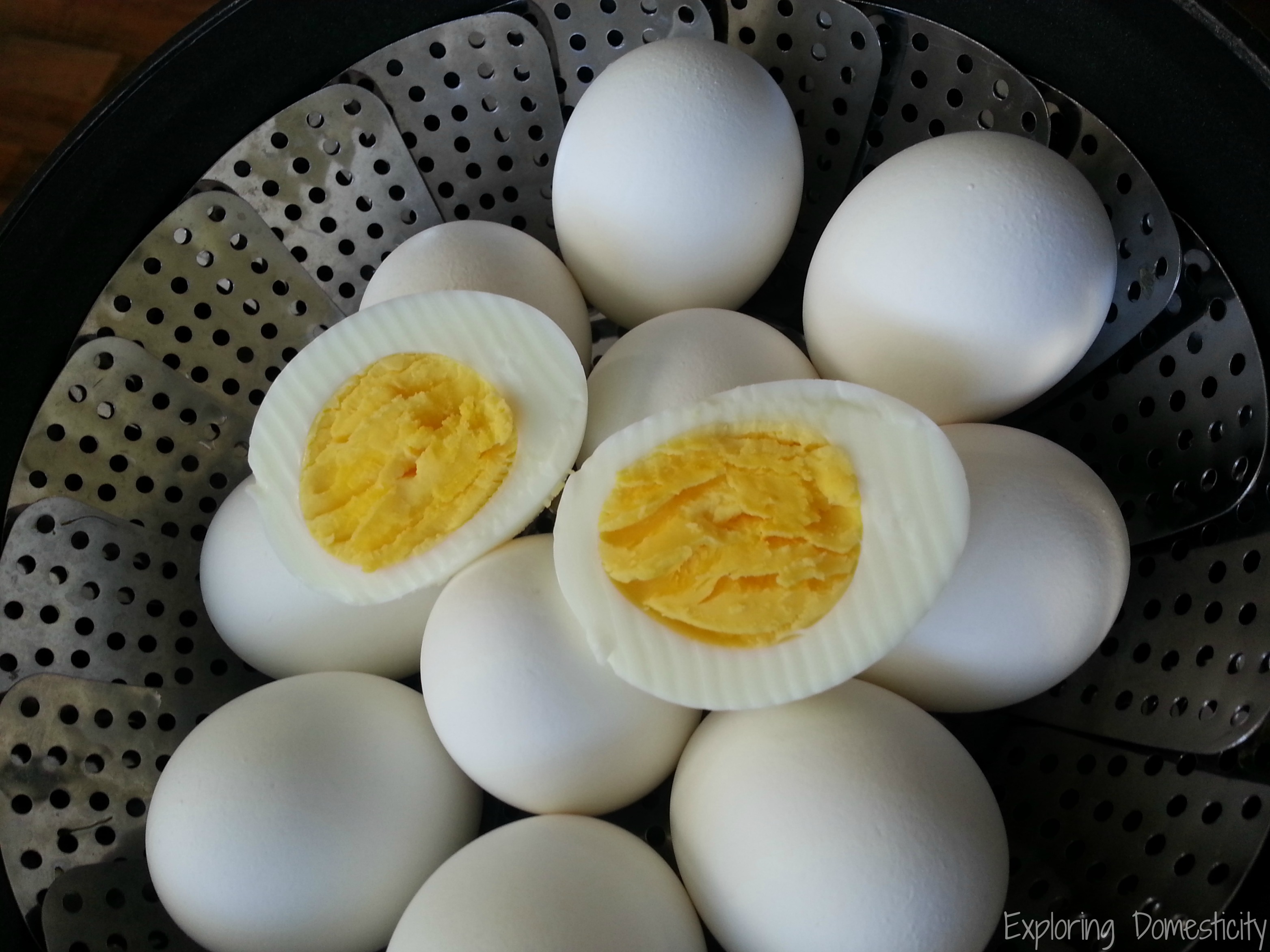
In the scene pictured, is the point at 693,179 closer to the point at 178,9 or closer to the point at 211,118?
the point at 211,118

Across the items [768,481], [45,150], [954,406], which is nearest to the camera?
[768,481]

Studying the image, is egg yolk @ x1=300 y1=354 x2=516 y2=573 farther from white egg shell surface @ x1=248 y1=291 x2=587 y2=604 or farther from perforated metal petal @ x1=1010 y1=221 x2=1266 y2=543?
perforated metal petal @ x1=1010 y1=221 x2=1266 y2=543

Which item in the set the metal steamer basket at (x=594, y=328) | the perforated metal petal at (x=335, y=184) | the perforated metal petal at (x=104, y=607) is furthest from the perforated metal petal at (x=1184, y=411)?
the perforated metal petal at (x=104, y=607)

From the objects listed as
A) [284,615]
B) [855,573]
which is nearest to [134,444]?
[284,615]

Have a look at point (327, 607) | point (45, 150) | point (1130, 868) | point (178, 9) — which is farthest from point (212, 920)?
point (178, 9)

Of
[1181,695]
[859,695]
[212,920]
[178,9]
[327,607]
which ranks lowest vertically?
[212,920]
